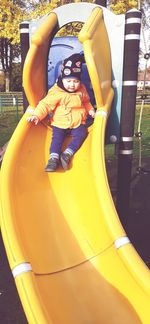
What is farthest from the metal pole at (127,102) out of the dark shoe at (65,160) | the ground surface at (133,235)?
the dark shoe at (65,160)

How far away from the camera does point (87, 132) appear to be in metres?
4.12

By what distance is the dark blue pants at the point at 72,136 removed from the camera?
3874 mm

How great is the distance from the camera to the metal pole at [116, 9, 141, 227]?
3807 mm

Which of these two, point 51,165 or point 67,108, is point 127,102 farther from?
point 51,165

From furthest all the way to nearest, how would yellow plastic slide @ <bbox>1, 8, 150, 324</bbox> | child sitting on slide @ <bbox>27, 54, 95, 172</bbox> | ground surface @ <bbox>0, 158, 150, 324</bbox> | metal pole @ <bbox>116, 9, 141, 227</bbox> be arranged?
child sitting on slide @ <bbox>27, 54, 95, 172</bbox> < metal pole @ <bbox>116, 9, 141, 227</bbox> < ground surface @ <bbox>0, 158, 150, 324</bbox> < yellow plastic slide @ <bbox>1, 8, 150, 324</bbox>

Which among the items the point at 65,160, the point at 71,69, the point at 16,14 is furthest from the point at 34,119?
the point at 16,14

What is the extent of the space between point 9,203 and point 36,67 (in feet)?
6.17

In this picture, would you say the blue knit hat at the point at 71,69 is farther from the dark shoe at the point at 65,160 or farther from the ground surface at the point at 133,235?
the ground surface at the point at 133,235

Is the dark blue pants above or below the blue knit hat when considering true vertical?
below

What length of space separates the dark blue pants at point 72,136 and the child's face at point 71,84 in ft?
1.36

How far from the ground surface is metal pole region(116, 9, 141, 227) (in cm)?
31

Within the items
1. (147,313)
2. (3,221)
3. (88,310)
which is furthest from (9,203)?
(147,313)

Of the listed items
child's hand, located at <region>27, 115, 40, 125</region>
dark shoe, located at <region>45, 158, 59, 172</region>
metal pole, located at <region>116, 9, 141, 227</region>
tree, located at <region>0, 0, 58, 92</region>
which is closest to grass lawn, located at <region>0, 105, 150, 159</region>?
tree, located at <region>0, 0, 58, 92</region>

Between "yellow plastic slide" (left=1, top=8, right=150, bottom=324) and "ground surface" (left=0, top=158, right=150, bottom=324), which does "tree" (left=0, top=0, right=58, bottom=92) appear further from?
"yellow plastic slide" (left=1, top=8, right=150, bottom=324)
